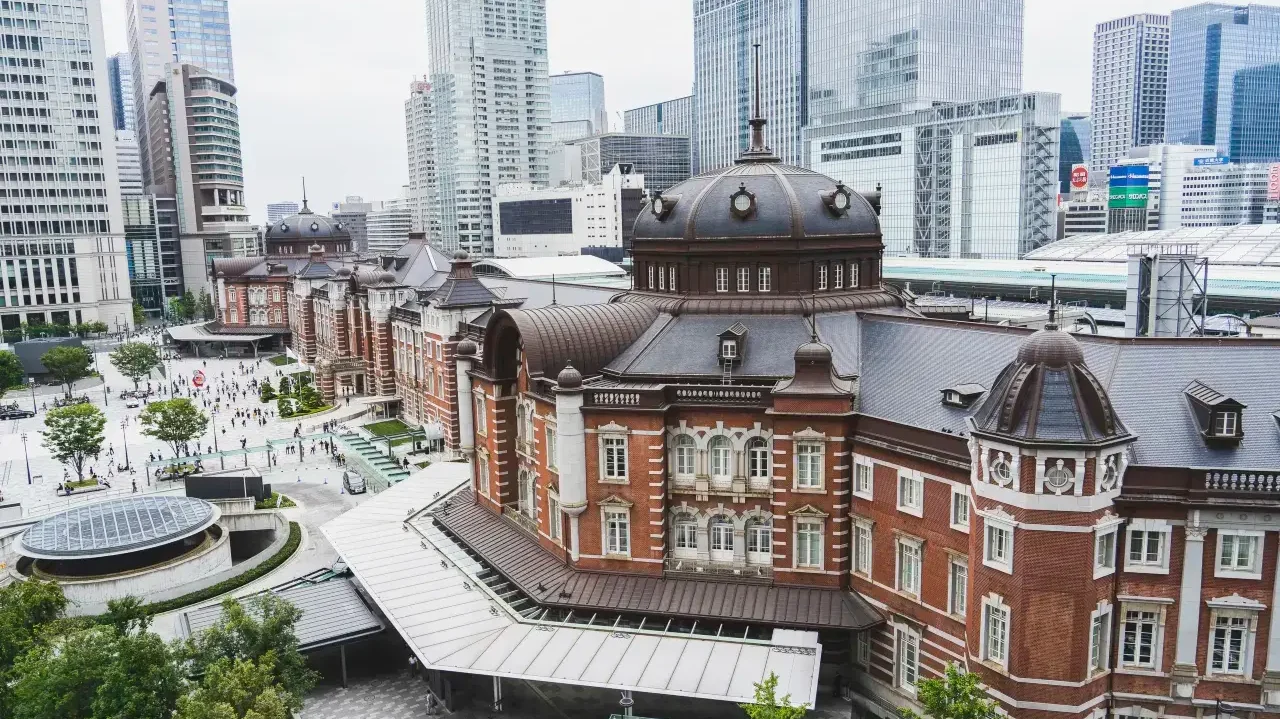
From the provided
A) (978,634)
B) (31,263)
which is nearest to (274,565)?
(978,634)

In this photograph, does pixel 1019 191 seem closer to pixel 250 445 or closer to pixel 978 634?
pixel 250 445

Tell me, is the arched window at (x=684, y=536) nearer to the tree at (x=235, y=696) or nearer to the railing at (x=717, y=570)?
the railing at (x=717, y=570)

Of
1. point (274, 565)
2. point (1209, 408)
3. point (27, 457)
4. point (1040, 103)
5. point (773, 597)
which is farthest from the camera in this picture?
point (1040, 103)

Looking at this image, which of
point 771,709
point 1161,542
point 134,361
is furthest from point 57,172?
point 1161,542

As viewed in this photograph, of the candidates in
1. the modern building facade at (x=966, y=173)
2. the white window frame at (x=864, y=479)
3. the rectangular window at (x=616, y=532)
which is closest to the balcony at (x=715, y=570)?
the rectangular window at (x=616, y=532)

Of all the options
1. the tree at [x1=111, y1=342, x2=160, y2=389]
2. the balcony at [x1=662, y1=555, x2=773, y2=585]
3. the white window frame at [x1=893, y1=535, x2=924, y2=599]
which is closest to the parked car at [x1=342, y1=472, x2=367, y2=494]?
the balcony at [x1=662, y1=555, x2=773, y2=585]

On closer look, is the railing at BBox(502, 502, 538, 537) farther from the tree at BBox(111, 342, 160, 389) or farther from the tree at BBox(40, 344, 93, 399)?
the tree at BBox(40, 344, 93, 399)
